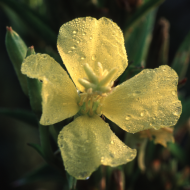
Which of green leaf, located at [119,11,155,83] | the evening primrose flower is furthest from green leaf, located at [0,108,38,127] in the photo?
green leaf, located at [119,11,155,83]

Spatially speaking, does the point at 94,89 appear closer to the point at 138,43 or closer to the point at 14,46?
the point at 14,46

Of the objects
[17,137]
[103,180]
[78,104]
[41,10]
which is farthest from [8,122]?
[78,104]

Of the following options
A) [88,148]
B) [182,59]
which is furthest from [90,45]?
[182,59]

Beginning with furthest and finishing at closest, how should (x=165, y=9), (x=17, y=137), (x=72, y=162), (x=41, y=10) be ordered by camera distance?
1. (x=165, y=9)
2. (x=17, y=137)
3. (x=41, y=10)
4. (x=72, y=162)

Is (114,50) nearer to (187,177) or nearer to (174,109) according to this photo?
(174,109)

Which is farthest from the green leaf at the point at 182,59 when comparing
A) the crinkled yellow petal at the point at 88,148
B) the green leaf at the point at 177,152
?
the crinkled yellow petal at the point at 88,148
